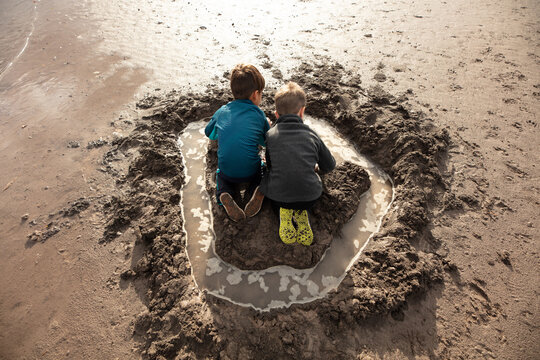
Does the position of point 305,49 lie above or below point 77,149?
above

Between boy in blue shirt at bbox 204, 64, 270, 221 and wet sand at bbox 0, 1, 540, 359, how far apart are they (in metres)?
0.97

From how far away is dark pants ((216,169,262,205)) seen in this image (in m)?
2.75

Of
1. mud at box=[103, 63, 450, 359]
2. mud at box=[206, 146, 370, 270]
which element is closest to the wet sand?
mud at box=[103, 63, 450, 359]

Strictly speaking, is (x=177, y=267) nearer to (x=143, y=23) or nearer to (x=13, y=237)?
(x=13, y=237)

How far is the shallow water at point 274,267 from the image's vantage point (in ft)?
8.05

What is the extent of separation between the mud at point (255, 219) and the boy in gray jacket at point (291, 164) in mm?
417

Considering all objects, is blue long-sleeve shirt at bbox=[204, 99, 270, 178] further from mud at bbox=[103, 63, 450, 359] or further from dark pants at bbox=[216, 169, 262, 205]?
mud at bbox=[103, 63, 450, 359]

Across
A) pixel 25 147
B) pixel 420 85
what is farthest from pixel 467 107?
pixel 25 147

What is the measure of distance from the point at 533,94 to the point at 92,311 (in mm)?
6190

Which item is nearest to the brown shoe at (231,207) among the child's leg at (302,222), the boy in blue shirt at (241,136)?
the boy in blue shirt at (241,136)

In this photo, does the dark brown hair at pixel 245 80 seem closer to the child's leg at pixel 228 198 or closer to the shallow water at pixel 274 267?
the child's leg at pixel 228 198

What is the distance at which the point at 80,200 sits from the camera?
312 centimetres

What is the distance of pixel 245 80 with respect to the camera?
2.61 m

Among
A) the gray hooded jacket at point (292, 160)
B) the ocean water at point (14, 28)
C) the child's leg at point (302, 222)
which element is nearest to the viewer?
the gray hooded jacket at point (292, 160)
